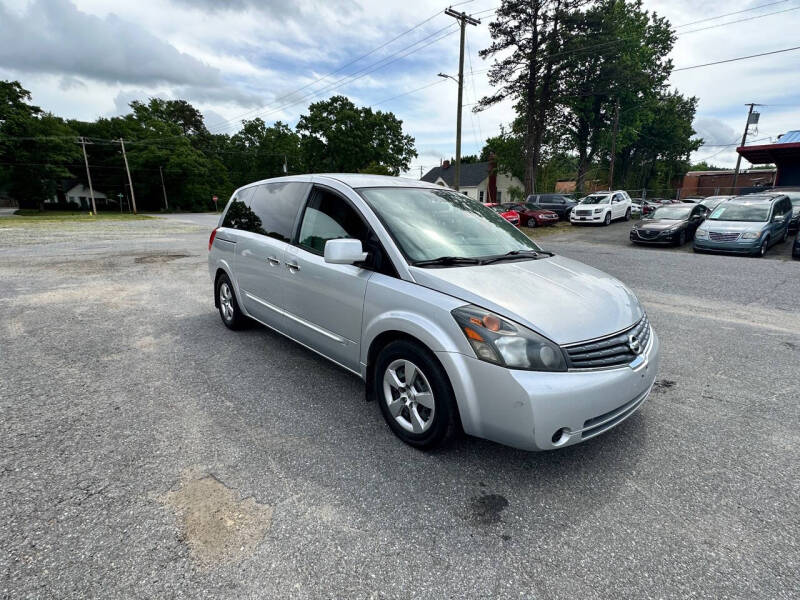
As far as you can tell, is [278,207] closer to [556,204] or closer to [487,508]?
[487,508]

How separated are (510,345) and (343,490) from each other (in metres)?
1.23

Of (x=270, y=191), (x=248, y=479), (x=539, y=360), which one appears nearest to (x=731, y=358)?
(x=539, y=360)

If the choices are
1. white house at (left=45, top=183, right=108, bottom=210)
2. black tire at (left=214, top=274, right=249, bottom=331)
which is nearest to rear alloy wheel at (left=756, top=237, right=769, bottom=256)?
black tire at (left=214, top=274, right=249, bottom=331)

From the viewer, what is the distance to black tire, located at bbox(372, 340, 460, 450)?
2375mm

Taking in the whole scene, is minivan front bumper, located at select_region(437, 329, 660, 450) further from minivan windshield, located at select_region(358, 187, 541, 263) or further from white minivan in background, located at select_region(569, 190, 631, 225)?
white minivan in background, located at select_region(569, 190, 631, 225)

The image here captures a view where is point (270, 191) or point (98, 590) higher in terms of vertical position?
point (270, 191)

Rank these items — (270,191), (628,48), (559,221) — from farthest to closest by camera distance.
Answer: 1. (628,48)
2. (559,221)
3. (270,191)

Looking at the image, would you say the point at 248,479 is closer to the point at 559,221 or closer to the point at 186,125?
the point at 559,221

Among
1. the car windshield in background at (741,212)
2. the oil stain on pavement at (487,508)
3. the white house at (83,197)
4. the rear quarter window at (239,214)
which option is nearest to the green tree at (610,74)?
the car windshield in background at (741,212)

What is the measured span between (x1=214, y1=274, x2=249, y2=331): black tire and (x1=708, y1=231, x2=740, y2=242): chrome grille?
13.3 metres

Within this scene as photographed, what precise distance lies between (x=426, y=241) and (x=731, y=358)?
3683mm

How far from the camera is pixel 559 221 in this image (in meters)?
24.2

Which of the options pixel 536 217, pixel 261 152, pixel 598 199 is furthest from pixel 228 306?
pixel 261 152

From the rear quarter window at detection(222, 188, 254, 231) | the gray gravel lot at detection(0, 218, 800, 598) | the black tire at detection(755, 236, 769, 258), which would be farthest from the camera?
the black tire at detection(755, 236, 769, 258)
